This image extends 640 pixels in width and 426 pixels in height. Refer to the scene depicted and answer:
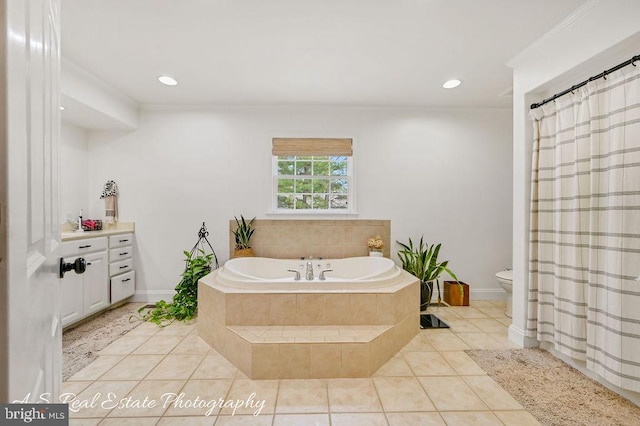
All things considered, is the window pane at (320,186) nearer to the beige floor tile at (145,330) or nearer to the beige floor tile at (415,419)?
the beige floor tile at (145,330)

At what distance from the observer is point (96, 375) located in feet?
6.54

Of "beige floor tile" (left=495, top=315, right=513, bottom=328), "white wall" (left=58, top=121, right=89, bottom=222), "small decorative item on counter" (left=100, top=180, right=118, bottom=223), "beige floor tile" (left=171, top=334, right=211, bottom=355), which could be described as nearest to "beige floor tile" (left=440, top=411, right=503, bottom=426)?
Result: "beige floor tile" (left=495, top=315, right=513, bottom=328)

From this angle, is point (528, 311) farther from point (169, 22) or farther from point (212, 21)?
point (169, 22)

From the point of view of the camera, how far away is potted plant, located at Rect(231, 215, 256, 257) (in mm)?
3352

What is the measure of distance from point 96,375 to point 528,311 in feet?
10.8

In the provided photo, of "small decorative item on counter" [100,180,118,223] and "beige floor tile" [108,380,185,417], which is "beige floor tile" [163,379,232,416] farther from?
"small decorative item on counter" [100,180,118,223]

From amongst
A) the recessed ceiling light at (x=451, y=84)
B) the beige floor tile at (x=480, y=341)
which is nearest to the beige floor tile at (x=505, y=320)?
the beige floor tile at (x=480, y=341)

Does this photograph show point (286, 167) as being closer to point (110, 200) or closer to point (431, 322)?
point (110, 200)

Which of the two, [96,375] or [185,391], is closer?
[185,391]

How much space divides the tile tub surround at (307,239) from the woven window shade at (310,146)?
2.80ft

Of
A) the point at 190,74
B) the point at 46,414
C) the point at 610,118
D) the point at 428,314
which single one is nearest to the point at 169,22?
the point at 190,74

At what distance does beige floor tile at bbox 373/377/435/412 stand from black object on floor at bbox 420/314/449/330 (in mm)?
957

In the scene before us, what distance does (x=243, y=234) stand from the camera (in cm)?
343

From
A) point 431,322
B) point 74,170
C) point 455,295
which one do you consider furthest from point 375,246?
point 74,170
